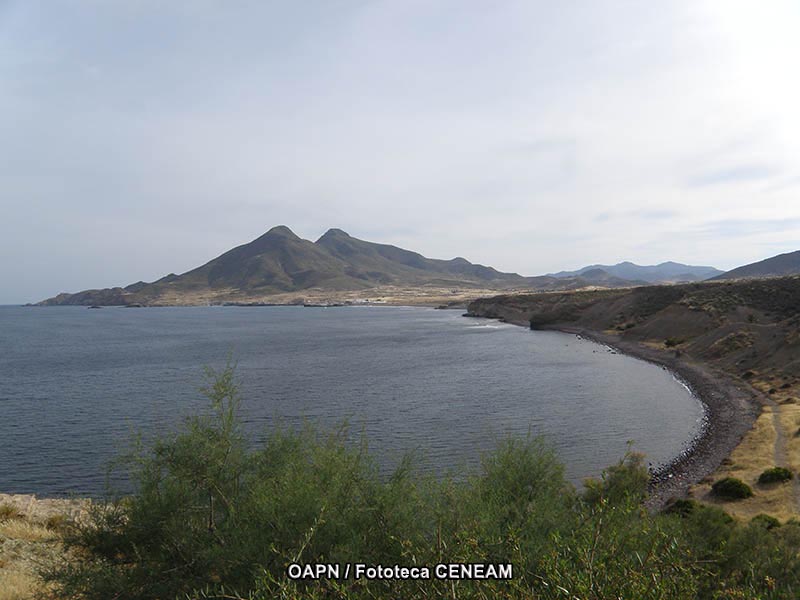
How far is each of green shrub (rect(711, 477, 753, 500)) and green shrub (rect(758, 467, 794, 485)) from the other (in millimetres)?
1118

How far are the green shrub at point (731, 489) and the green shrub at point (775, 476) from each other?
112 cm

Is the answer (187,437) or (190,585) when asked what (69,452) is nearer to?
(187,437)

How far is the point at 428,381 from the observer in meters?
55.7

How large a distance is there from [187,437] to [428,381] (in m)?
44.1

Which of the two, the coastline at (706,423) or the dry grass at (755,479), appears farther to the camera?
the coastline at (706,423)

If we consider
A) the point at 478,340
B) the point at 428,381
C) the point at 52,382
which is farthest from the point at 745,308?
the point at 52,382

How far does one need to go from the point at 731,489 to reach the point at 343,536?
70.9 ft

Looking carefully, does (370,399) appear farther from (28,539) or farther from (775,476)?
(775,476)

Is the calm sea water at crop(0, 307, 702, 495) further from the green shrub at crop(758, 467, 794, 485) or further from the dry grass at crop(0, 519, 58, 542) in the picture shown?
the green shrub at crop(758, 467, 794, 485)

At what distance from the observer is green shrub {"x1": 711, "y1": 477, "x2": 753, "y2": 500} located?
2262cm

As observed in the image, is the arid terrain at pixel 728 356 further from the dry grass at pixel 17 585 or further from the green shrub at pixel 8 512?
the green shrub at pixel 8 512

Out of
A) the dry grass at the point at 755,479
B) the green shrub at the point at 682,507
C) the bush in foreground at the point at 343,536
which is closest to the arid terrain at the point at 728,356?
the dry grass at the point at 755,479

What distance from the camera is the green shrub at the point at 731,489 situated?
22.6 meters

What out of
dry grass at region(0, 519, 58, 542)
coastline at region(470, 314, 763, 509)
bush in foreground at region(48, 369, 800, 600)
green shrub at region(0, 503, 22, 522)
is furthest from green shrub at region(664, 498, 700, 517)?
green shrub at region(0, 503, 22, 522)
